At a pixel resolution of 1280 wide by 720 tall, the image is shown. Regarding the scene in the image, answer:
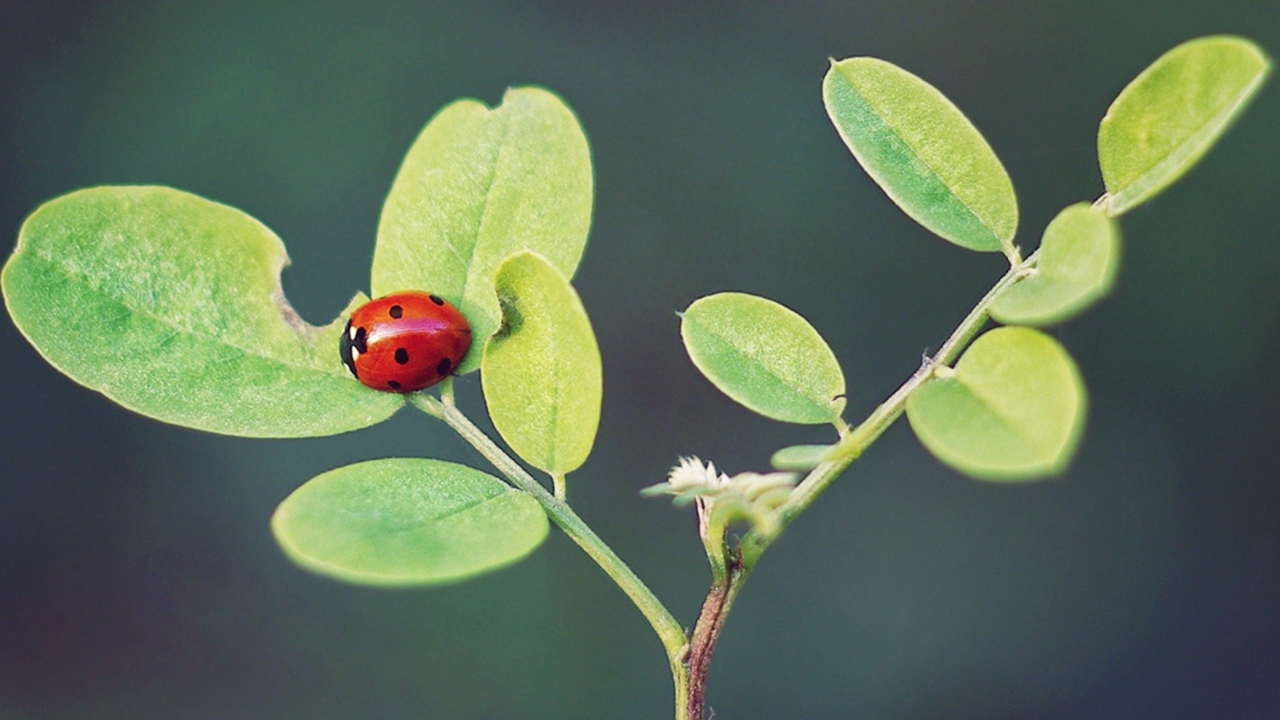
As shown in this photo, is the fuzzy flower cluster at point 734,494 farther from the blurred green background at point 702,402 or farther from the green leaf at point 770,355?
the blurred green background at point 702,402

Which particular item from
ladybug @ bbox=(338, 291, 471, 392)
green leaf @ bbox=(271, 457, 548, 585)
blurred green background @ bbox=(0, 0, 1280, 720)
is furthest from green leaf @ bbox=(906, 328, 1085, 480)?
blurred green background @ bbox=(0, 0, 1280, 720)

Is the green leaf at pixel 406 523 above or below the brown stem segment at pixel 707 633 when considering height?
above

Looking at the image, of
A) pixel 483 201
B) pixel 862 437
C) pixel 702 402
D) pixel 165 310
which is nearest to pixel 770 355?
pixel 862 437

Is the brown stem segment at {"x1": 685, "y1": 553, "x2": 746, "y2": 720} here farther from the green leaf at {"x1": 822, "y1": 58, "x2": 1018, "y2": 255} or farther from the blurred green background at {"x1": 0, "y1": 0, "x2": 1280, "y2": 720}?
the blurred green background at {"x1": 0, "y1": 0, "x2": 1280, "y2": 720}

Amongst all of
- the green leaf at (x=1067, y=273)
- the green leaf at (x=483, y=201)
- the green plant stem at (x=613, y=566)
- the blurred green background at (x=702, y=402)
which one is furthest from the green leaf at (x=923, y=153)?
the blurred green background at (x=702, y=402)

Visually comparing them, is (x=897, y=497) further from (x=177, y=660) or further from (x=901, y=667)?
(x=177, y=660)

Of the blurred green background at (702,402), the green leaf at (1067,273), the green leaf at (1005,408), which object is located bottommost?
the blurred green background at (702,402)

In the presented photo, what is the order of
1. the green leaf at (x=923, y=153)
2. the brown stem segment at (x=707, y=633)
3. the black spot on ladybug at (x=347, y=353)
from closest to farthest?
the brown stem segment at (x=707, y=633)
the green leaf at (x=923, y=153)
the black spot on ladybug at (x=347, y=353)
